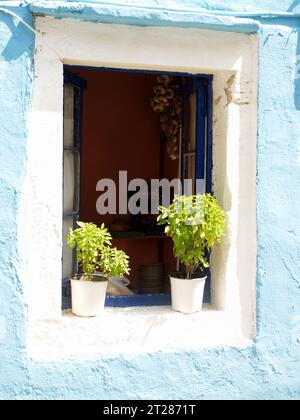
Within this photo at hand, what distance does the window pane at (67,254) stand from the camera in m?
3.42

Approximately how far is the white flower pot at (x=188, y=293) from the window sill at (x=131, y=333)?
0.05 m

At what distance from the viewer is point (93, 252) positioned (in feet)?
9.91

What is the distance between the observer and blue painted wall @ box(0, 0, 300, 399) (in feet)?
9.37

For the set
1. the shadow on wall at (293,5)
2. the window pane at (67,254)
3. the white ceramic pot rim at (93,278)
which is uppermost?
the shadow on wall at (293,5)

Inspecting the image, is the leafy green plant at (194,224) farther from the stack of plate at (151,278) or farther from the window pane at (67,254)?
the stack of plate at (151,278)

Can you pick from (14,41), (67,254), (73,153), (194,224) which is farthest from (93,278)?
(14,41)

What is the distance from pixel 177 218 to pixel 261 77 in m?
1.00

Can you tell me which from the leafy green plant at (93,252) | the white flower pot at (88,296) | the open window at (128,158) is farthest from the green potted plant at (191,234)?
the open window at (128,158)

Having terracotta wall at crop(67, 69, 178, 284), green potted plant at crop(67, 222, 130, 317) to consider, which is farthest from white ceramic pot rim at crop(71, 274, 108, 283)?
terracotta wall at crop(67, 69, 178, 284)

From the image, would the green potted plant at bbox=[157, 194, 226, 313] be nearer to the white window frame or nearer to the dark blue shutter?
the white window frame

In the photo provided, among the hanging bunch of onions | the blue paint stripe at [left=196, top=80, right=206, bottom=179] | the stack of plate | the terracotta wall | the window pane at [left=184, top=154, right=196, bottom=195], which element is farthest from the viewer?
the terracotta wall

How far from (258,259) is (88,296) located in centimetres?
105

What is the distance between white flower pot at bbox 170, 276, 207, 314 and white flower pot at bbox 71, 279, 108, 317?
452mm

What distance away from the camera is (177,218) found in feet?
10.1
